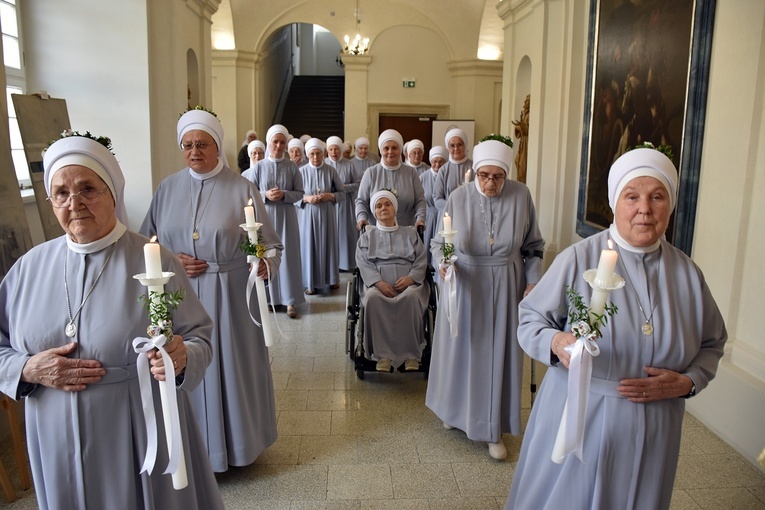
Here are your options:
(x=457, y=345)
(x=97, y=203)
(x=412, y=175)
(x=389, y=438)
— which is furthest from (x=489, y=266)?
(x=412, y=175)

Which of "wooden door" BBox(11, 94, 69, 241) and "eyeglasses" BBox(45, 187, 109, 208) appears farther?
"wooden door" BBox(11, 94, 69, 241)

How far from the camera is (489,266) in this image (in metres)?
4.65

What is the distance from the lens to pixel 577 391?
2416 millimetres

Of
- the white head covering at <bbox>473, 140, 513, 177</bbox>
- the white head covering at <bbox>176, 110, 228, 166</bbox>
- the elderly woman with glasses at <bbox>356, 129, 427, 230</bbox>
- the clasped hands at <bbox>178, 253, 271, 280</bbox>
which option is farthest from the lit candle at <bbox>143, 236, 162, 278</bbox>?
the elderly woman with glasses at <bbox>356, 129, 427, 230</bbox>

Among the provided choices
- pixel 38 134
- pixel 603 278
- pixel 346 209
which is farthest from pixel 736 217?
pixel 346 209

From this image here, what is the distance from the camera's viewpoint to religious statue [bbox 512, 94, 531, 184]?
1101 cm

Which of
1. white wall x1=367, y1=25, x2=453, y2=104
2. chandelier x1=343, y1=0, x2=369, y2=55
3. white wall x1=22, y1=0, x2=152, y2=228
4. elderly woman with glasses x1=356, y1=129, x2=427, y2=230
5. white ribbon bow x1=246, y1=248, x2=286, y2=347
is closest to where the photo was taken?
white ribbon bow x1=246, y1=248, x2=286, y2=347

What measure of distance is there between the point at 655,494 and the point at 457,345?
2233 millimetres

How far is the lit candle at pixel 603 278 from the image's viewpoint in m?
2.19

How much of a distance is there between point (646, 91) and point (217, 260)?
4625 mm

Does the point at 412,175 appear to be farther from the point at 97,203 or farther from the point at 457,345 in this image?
the point at 97,203

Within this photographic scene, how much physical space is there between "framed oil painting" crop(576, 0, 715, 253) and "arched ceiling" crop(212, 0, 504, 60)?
10076 mm

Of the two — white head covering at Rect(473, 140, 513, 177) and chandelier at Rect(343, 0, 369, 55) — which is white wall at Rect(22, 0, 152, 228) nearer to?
Result: white head covering at Rect(473, 140, 513, 177)

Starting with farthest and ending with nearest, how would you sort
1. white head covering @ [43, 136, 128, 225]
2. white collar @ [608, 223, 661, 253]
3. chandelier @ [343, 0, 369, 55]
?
chandelier @ [343, 0, 369, 55]
white collar @ [608, 223, 661, 253]
white head covering @ [43, 136, 128, 225]
